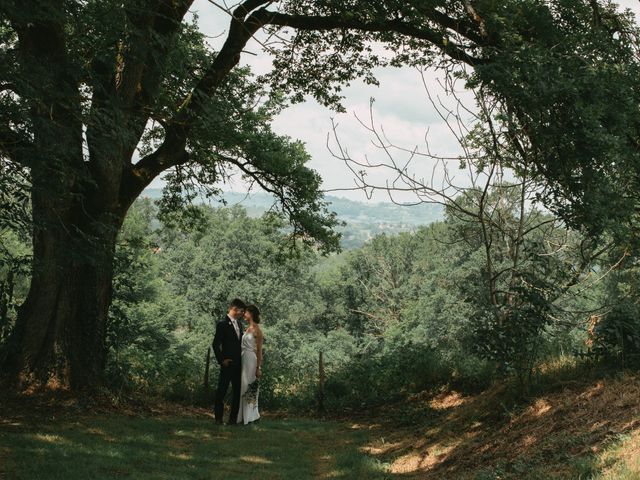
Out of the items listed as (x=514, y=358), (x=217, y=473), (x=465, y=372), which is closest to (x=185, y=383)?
(x=465, y=372)

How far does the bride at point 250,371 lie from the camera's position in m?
10.7

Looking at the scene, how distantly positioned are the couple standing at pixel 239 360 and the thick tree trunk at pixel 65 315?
2039 mm

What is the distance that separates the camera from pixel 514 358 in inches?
323

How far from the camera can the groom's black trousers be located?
34.3 feet

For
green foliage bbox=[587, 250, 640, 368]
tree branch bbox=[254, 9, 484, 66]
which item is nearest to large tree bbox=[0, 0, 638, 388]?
tree branch bbox=[254, 9, 484, 66]

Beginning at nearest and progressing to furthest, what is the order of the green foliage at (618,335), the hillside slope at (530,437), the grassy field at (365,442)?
the hillside slope at (530,437) < the grassy field at (365,442) < the green foliage at (618,335)

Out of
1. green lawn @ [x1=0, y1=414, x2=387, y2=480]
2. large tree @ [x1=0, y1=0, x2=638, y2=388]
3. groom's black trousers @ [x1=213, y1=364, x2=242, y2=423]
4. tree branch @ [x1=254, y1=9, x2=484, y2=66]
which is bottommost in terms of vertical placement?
green lawn @ [x1=0, y1=414, x2=387, y2=480]

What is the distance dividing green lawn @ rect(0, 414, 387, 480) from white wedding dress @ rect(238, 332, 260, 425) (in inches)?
16.5

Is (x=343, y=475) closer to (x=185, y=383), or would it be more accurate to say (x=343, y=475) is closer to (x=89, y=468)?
(x=89, y=468)

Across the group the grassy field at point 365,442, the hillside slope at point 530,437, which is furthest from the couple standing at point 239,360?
the hillside slope at point 530,437

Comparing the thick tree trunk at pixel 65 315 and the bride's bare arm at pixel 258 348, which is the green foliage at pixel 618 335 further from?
the thick tree trunk at pixel 65 315

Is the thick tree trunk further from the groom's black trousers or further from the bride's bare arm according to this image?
the bride's bare arm

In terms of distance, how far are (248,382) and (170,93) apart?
6.09 metres

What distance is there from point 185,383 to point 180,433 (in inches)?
196
